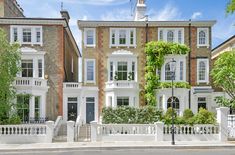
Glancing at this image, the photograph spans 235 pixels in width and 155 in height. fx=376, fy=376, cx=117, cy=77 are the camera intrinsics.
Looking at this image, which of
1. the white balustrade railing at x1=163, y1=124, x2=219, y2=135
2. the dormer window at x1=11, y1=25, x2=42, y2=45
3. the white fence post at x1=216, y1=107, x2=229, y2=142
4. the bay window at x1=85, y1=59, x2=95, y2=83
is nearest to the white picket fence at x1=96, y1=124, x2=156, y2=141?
the white balustrade railing at x1=163, y1=124, x2=219, y2=135

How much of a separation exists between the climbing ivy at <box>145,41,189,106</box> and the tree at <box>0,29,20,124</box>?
12925mm

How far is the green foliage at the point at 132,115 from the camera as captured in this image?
28356mm

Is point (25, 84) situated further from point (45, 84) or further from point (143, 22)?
point (143, 22)

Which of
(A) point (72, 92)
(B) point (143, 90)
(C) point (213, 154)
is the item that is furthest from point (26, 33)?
(C) point (213, 154)

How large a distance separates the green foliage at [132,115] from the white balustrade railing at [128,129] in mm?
2255

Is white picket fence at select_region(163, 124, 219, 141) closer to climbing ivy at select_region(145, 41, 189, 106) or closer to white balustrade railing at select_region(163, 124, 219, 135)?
white balustrade railing at select_region(163, 124, 219, 135)

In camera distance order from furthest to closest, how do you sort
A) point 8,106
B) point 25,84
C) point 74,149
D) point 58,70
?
1. point 58,70
2. point 25,84
3. point 8,106
4. point 74,149

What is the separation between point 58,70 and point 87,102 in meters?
4.24

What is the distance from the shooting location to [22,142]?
82.2 ft

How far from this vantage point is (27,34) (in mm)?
34969

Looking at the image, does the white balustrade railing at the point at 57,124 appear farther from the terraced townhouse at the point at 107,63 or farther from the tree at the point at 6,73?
the tree at the point at 6,73

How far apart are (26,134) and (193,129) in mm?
11334

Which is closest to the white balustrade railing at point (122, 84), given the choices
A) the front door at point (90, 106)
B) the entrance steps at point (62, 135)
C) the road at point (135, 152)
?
the front door at point (90, 106)

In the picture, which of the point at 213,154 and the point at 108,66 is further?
the point at 108,66
